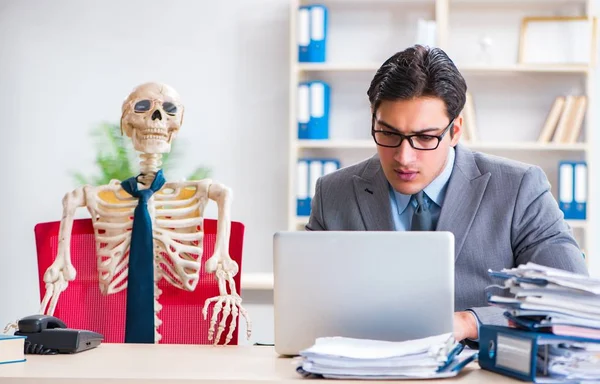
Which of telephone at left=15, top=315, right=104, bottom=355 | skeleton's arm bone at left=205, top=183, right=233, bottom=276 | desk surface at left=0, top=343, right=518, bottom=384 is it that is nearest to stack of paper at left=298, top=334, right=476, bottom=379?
desk surface at left=0, top=343, right=518, bottom=384

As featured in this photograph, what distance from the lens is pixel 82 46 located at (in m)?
4.62

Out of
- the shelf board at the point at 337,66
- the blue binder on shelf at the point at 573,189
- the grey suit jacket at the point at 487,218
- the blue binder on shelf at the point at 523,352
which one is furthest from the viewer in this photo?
the shelf board at the point at 337,66

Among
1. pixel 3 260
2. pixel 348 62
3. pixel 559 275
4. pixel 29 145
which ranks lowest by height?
pixel 3 260

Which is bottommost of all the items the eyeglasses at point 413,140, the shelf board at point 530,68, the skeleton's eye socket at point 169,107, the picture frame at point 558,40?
the eyeglasses at point 413,140

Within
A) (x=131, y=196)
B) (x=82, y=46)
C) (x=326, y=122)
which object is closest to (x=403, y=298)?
(x=131, y=196)

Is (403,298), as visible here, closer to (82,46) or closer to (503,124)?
(503,124)

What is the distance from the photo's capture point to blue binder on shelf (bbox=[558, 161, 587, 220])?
4082 mm

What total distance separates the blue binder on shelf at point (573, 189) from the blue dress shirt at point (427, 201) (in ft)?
6.61

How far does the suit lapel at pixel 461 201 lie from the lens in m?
2.19

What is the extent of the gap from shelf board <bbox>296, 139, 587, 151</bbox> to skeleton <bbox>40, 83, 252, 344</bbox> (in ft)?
5.19

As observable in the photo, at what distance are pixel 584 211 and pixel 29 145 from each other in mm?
2898

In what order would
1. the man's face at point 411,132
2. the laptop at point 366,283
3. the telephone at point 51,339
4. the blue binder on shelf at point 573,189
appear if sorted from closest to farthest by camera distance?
the laptop at point 366,283, the telephone at point 51,339, the man's face at point 411,132, the blue binder on shelf at point 573,189

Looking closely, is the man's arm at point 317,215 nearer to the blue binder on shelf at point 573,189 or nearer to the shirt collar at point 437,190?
the shirt collar at point 437,190

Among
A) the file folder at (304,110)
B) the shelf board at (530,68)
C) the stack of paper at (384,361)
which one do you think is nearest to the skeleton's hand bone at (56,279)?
the stack of paper at (384,361)
